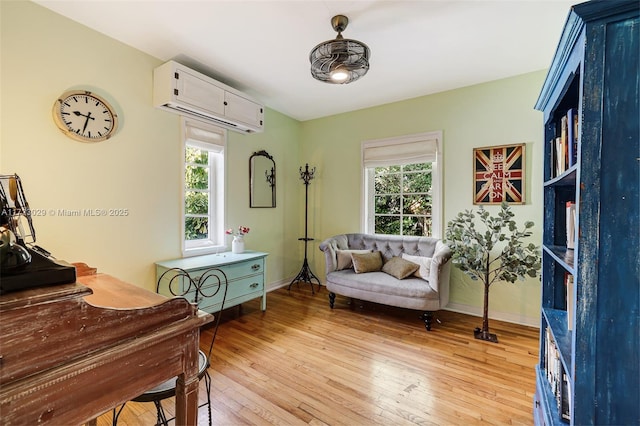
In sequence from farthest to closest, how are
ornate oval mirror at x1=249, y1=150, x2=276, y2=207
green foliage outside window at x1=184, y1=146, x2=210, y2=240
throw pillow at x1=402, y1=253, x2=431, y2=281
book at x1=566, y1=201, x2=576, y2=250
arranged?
1. ornate oval mirror at x1=249, y1=150, x2=276, y2=207
2. green foliage outside window at x1=184, y1=146, x2=210, y2=240
3. throw pillow at x1=402, y1=253, x2=431, y2=281
4. book at x1=566, y1=201, x2=576, y2=250

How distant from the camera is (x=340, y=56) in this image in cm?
210

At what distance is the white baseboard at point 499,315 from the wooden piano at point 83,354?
3.15 meters

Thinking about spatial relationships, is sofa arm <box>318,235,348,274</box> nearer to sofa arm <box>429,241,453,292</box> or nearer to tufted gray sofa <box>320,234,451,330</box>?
tufted gray sofa <box>320,234,451,330</box>

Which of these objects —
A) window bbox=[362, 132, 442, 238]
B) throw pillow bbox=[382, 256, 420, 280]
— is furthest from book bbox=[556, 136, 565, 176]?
window bbox=[362, 132, 442, 238]

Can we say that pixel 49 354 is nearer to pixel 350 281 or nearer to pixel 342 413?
pixel 342 413

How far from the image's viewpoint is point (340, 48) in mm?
2051

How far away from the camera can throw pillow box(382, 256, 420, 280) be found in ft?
10.1

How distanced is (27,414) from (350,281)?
2751mm

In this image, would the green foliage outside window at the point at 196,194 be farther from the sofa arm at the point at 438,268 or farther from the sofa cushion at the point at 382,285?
the sofa arm at the point at 438,268

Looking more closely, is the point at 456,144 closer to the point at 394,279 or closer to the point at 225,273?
the point at 394,279

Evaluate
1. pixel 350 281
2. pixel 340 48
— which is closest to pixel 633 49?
pixel 340 48

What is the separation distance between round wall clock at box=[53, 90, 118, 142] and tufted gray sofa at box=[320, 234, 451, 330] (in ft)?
7.91

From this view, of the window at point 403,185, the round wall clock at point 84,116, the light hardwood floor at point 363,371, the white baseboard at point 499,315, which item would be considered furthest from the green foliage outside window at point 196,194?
the white baseboard at point 499,315

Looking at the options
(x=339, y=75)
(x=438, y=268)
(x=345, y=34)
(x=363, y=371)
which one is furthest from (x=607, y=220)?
(x=345, y=34)
